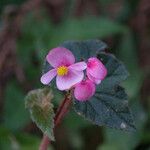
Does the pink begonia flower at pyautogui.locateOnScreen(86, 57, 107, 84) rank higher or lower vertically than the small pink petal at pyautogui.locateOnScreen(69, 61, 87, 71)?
lower

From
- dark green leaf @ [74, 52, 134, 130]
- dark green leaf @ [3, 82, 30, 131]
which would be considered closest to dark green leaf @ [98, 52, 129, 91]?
dark green leaf @ [74, 52, 134, 130]

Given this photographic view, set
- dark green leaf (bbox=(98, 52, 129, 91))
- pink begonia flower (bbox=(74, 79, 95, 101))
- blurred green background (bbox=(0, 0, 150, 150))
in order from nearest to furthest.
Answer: pink begonia flower (bbox=(74, 79, 95, 101)) → dark green leaf (bbox=(98, 52, 129, 91)) → blurred green background (bbox=(0, 0, 150, 150))

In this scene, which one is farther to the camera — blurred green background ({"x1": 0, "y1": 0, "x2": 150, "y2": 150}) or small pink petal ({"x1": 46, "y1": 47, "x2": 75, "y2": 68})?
blurred green background ({"x1": 0, "y1": 0, "x2": 150, "y2": 150})

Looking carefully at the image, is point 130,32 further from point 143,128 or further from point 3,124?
point 3,124

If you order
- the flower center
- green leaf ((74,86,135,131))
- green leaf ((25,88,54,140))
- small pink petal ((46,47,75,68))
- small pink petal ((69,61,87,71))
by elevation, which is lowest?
green leaf ((74,86,135,131))

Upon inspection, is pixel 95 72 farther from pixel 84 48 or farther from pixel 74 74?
pixel 84 48

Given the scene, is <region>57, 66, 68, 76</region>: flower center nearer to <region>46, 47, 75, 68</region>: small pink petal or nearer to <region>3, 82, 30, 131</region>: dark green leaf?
<region>46, 47, 75, 68</region>: small pink petal

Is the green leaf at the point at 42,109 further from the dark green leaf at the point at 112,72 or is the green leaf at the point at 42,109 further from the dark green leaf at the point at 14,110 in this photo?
the dark green leaf at the point at 14,110

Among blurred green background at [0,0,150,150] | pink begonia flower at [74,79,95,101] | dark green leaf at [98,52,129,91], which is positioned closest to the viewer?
pink begonia flower at [74,79,95,101]
